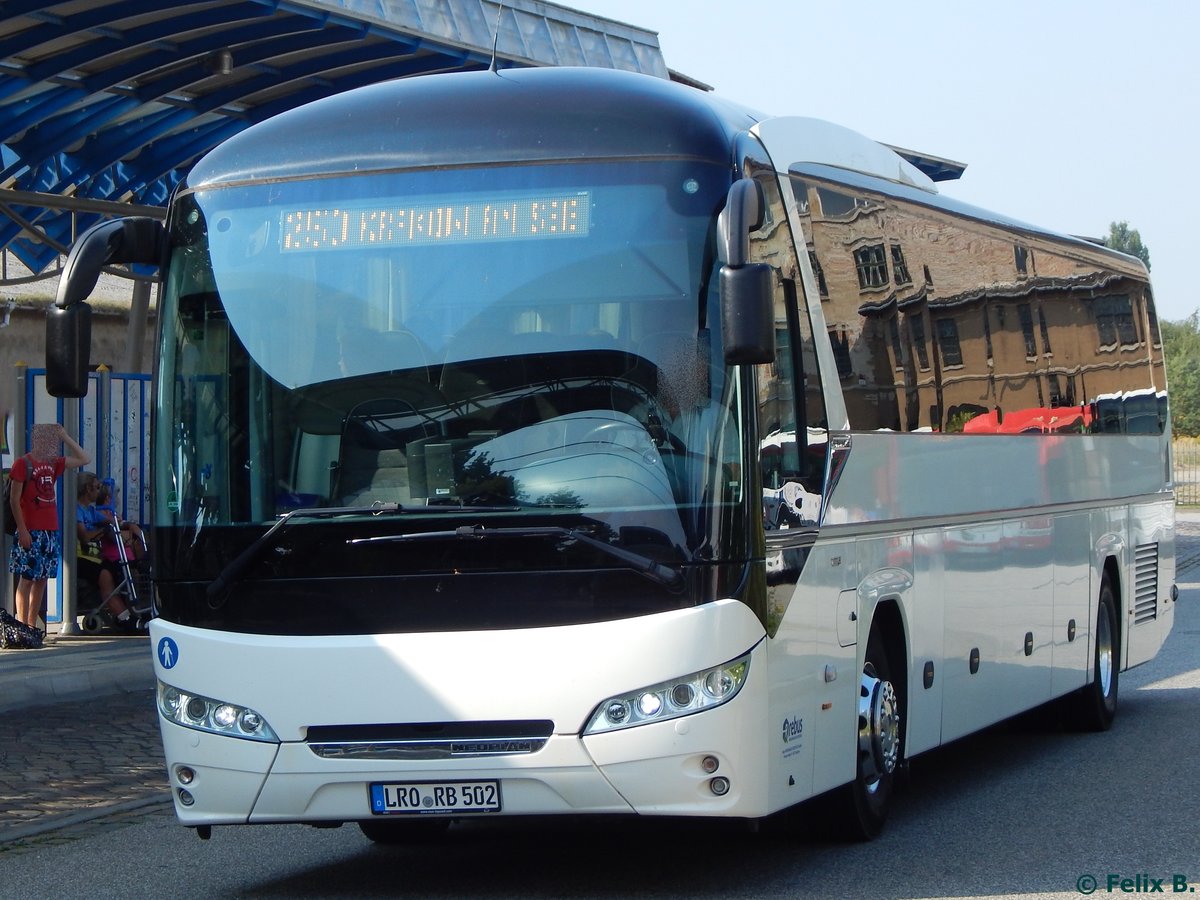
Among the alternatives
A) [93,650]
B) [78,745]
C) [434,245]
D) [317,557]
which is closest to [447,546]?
[317,557]

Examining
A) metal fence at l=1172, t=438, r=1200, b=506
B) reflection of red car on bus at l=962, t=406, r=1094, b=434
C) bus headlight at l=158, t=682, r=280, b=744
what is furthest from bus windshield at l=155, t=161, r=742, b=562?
metal fence at l=1172, t=438, r=1200, b=506

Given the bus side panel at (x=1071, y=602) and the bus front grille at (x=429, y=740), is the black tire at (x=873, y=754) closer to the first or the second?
the bus front grille at (x=429, y=740)

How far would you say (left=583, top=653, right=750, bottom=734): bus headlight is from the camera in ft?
22.2

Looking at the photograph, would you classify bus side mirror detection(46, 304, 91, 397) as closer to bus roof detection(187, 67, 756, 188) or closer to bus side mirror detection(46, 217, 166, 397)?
bus side mirror detection(46, 217, 166, 397)

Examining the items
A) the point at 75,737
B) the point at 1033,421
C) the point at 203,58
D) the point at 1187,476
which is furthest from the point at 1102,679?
the point at 1187,476

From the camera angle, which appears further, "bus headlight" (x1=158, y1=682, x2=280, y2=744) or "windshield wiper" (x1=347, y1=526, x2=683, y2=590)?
"bus headlight" (x1=158, y1=682, x2=280, y2=744)

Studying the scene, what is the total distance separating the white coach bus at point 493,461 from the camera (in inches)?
269

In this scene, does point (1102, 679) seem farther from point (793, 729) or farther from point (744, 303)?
point (744, 303)

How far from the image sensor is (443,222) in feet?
23.6

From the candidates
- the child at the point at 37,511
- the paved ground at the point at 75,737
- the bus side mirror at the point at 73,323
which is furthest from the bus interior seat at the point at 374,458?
the child at the point at 37,511

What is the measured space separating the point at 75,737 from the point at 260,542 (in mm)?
5998

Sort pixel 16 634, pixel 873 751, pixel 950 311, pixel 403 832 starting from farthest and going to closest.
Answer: pixel 16 634
pixel 950 311
pixel 403 832
pixel 873 751

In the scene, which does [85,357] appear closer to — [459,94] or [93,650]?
[459,94]

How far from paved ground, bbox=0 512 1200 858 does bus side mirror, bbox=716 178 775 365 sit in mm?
4467
